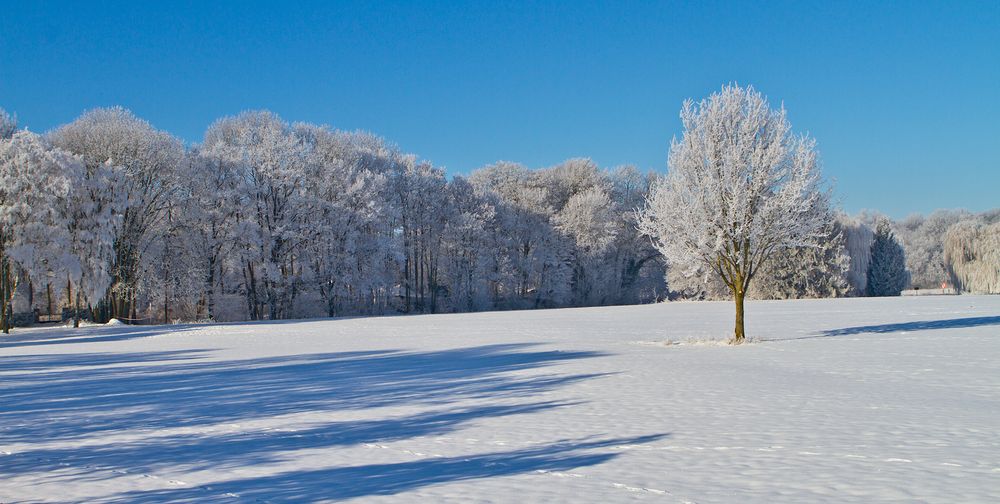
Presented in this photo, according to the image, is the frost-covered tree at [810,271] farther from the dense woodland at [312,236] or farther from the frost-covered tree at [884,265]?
the frost-covered tree at [884,265]

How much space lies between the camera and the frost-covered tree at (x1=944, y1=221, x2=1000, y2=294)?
5372 centimetres

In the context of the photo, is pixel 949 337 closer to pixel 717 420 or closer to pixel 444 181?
pixel 717 420

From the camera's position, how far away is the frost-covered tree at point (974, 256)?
53719 millimetres

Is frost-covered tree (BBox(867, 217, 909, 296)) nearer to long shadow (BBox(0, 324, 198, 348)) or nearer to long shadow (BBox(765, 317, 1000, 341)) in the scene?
long shadow (BBox(765, 317, 1000, 341))

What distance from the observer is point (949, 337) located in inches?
843

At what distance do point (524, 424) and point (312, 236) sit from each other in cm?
4223

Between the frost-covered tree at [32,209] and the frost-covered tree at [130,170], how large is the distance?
14.9 feet

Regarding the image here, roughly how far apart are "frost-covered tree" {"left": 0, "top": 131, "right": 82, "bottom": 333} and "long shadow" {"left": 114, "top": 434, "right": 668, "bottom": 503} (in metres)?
36.3

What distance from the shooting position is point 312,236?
50375 mm

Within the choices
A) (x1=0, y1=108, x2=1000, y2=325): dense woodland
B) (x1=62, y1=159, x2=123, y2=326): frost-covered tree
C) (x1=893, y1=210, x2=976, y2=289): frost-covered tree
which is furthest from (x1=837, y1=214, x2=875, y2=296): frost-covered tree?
(x1=62, y1=159, x2=123, y2=326): frost-covered tree

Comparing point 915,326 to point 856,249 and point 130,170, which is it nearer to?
point 856,249

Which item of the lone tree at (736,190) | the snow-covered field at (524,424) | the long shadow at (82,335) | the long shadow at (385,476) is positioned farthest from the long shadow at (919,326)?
the long shadow at (82,335)

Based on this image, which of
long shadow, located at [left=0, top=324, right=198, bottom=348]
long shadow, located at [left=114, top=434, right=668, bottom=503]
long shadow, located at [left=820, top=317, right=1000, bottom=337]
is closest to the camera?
long shadow, located at [left=114, top=434, right=668, bottom=503]

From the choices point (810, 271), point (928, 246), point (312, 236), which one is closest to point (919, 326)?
point (810, 271)
